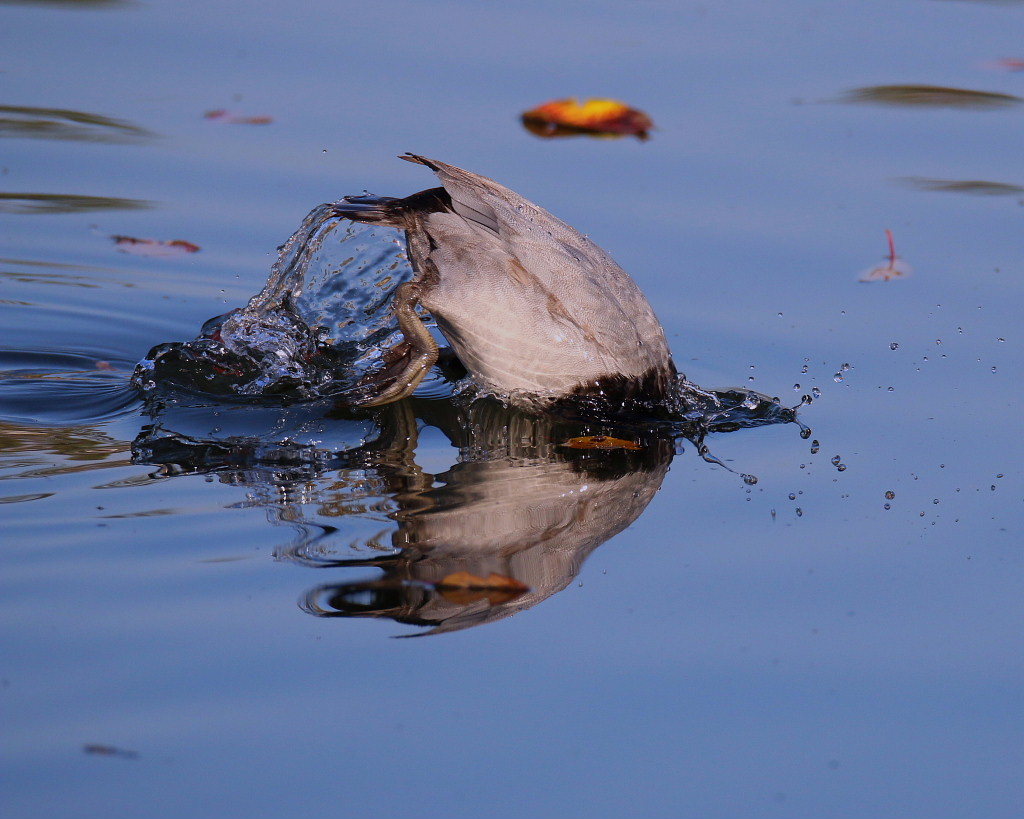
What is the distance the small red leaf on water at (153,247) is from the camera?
6559 mm

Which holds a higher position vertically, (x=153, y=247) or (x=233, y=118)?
(x=233, y=118)

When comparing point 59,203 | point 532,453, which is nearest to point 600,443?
point 532,453

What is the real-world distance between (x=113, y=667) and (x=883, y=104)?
640cm

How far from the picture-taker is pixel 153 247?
659 centimetres

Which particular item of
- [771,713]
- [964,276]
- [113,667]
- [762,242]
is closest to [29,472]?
[113,667]

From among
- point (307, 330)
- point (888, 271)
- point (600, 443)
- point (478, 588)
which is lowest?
point (478, 588)

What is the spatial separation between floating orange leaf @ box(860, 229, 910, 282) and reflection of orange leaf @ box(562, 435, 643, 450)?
1970 mm

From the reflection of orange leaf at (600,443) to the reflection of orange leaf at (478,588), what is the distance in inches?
49.5

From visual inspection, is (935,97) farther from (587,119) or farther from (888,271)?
(888,271)

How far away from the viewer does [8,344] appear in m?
5.61

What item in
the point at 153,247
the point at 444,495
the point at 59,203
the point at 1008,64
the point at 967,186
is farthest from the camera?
the point at 1008,64

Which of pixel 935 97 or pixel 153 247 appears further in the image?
pixel 935 97

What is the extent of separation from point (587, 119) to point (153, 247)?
272cm

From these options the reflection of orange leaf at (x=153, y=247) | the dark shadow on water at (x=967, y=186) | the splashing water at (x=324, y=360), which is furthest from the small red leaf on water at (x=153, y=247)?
the dark shadow on water at (x=967, y=186)
